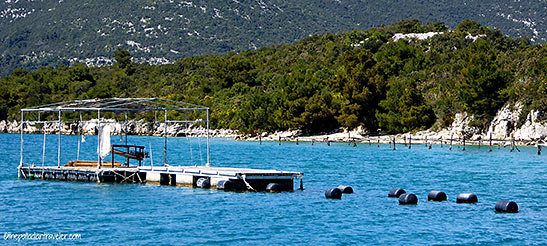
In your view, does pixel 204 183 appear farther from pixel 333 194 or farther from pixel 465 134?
pixel 465 134

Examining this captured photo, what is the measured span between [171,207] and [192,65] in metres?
137

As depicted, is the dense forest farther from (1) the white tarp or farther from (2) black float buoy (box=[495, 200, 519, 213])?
(1) the white tarp

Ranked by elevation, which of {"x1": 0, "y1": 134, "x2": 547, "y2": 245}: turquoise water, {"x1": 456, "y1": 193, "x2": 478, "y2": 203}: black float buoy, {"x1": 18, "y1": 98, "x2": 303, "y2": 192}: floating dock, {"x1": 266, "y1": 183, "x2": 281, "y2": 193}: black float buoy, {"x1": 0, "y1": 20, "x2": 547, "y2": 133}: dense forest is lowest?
{"x1": 0, "y1": 134, "x2": 547, "y2": 245}: turquoise water

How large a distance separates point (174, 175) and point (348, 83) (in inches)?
2338

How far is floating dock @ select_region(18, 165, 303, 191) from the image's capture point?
34438mm

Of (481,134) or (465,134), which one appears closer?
(481,134)

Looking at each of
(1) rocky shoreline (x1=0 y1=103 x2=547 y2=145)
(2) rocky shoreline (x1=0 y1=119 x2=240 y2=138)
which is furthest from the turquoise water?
(2) rocky shoreline (x1=0 y1=119 x2=240 y2=138)

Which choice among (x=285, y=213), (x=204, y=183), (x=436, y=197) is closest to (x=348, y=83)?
(x=204, y=183)

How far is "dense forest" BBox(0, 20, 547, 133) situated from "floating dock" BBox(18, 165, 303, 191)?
4977 cm

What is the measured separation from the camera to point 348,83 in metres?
93.9

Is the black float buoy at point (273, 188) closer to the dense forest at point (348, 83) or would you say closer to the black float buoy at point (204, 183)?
the black float buoy at point (204, 183)

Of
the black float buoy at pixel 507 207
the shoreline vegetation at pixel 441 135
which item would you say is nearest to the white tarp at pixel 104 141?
the black float buoy at pixel 507 207

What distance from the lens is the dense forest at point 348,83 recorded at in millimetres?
82500

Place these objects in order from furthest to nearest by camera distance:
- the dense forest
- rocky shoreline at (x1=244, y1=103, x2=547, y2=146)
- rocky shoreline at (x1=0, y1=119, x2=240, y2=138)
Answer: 1. rocky shoreline at (x1=0, y1=119, x2=240, y2=138)
2. the dense forest
3. rocky shoreline at (x1=244, y1=103, x2=547, y2=146)
